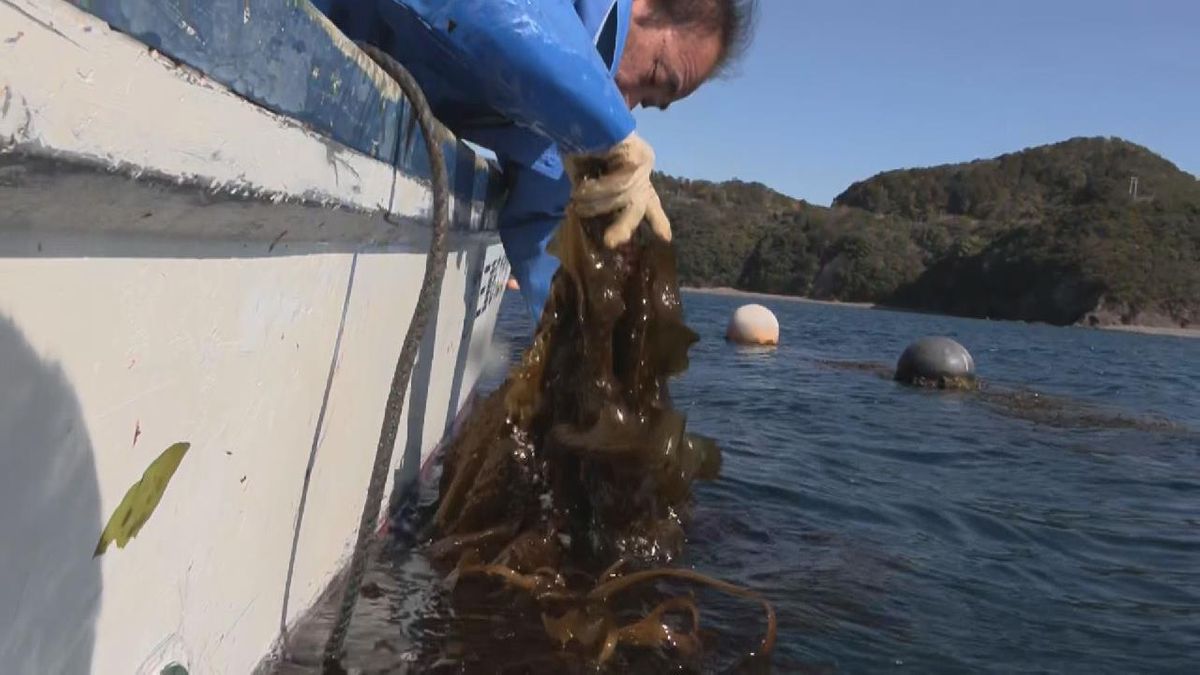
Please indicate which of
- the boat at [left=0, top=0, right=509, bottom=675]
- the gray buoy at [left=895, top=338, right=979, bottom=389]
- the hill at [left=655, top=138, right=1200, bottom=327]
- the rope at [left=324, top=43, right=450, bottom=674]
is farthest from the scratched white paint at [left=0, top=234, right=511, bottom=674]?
the hill at [left=655, top=138, right=1200, bottom=327]

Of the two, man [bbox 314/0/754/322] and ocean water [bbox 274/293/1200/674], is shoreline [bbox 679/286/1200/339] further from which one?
man [bbox 314/0/754/322]

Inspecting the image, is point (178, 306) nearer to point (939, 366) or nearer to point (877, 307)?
point (939, 366)

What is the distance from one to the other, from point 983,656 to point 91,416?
2471 millimetres

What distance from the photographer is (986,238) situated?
89.1 metres

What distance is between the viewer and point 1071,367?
2020cm

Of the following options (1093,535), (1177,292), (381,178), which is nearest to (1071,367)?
(1093,535)

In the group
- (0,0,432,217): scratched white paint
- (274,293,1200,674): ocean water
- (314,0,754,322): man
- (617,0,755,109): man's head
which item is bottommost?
(274,293,1200,674): ocean water

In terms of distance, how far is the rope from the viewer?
1594 mm

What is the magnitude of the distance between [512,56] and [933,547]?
2974 millimetres

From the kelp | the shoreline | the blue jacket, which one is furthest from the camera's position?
the shoreline

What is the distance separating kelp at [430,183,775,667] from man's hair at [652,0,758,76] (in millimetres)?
789

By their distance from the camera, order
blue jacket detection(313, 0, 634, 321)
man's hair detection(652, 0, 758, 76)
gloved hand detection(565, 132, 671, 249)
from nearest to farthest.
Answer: blue jacket detection(313, 0, 634, 321) < gloved hand detection(565, 132, 671, 249) < man's hair detection(652, 0, 758, 76)

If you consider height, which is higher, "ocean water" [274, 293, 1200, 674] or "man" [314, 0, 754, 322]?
→ "man" [314, 0, 754, 322]

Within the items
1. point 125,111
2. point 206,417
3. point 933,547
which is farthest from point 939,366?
point 125,111
